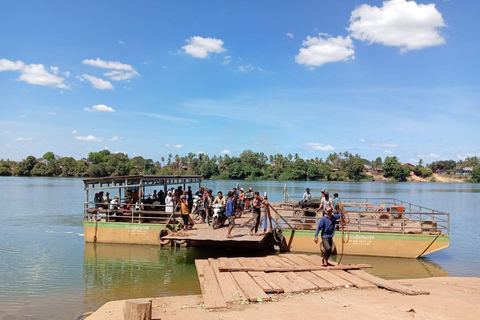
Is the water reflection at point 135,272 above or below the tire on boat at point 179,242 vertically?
below

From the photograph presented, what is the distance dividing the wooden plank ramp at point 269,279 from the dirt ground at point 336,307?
239 millimetres

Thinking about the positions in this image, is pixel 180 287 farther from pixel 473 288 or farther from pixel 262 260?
pixel 473 288

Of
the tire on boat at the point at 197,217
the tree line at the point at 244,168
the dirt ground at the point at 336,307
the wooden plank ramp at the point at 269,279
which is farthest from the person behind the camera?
the tree line at the point at 244,168

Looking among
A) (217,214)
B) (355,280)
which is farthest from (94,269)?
(355,280)

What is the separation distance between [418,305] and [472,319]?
109 centimetres

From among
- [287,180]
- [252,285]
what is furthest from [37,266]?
[287,180]

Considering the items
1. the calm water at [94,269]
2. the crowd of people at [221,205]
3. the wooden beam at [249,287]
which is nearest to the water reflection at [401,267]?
the calm water at [94,269]

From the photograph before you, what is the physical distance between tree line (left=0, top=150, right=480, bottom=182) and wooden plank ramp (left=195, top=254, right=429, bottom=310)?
378 feet

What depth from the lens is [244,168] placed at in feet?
439

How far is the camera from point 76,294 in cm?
1238

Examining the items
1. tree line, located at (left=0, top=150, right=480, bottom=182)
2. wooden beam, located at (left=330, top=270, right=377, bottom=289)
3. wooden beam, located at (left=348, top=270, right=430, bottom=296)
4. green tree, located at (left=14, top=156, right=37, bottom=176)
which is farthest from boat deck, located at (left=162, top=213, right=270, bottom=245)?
green tree, located at (left=14, top=156, right=37, bottom=176)

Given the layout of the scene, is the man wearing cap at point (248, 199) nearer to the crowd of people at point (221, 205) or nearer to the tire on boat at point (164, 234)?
the crowd of people at point (221, 205)

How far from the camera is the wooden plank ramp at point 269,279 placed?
9219mm

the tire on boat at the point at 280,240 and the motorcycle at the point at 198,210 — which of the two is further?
the motorcycle at the point at 198,210
